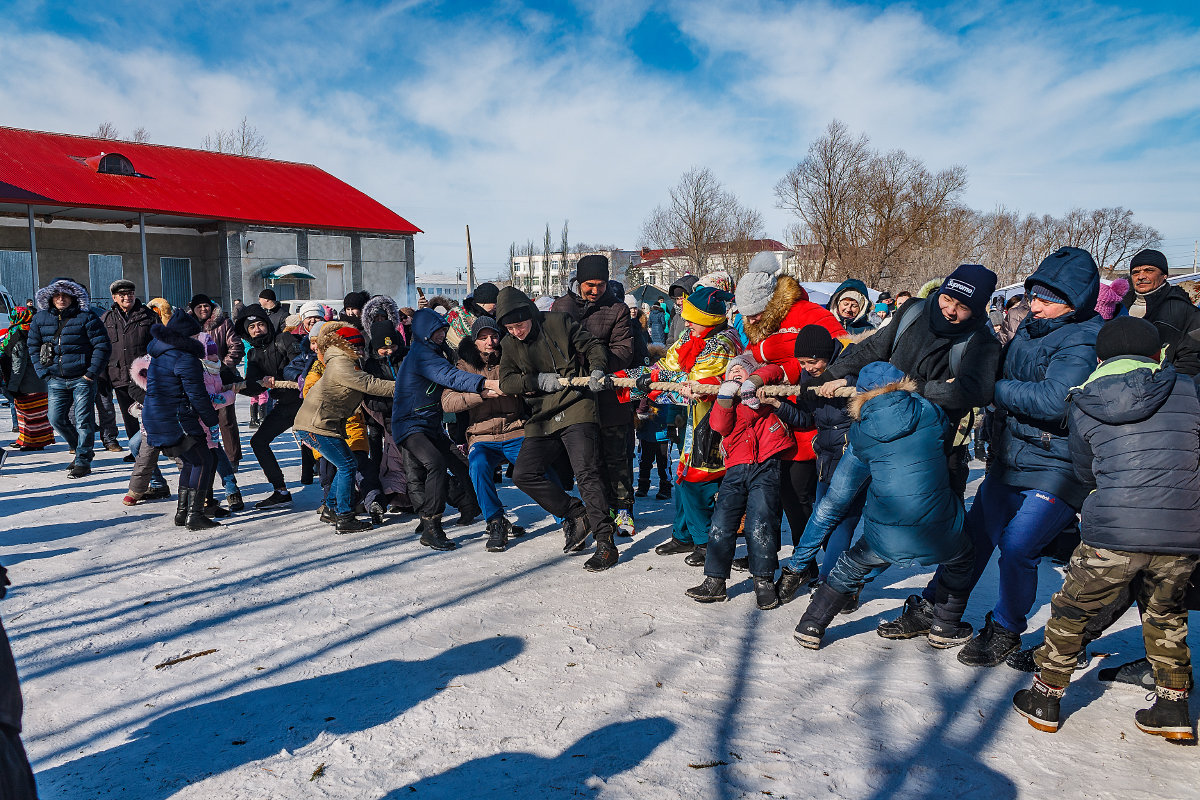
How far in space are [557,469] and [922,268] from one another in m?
41.0

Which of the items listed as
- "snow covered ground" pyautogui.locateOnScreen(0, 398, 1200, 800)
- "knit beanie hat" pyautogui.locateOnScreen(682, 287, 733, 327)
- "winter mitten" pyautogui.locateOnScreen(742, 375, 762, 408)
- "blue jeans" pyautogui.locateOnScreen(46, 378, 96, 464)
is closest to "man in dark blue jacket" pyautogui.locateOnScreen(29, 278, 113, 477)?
"blue jeans" pyautogui.locateOnScreen(46, 378, 96, 464)

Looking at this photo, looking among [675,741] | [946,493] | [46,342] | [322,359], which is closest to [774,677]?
[675,741]

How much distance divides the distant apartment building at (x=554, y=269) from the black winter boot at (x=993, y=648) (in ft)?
98.2

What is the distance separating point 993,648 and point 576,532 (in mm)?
2741

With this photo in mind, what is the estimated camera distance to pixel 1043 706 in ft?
10.1

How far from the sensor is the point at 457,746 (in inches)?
118

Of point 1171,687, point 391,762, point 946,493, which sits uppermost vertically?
point 946,493

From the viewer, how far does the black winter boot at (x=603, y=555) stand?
5.18 metres

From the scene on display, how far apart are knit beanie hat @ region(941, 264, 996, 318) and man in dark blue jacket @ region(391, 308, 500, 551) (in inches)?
122

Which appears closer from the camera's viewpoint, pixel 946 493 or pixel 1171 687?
pixel 1171 687

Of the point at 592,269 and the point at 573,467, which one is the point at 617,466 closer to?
the point at 573,467

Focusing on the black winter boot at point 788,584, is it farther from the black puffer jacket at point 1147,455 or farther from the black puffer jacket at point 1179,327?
the black puffer jacket at point 1179,327

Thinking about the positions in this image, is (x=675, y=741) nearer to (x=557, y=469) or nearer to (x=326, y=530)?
(x=557, y=469)

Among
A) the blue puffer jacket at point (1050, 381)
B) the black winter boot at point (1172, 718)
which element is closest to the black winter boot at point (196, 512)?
the blue puffer jacket at point (1050, 381)
